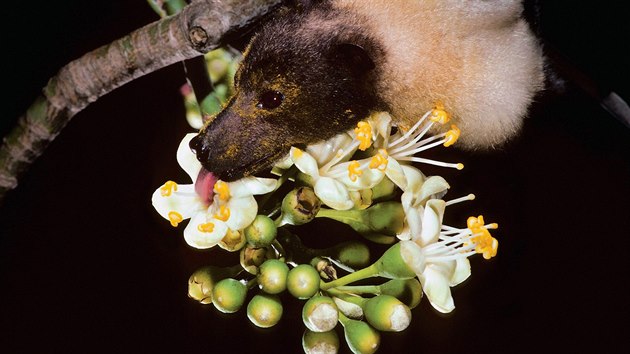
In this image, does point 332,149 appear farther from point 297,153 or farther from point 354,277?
point 354,277

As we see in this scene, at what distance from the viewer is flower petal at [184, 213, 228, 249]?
2.86 ft

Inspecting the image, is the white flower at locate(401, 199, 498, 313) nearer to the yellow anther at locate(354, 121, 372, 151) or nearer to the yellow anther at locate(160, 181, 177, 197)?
the yellow anther at locate(354, 121, 372, 151)

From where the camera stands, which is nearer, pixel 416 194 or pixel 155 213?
pixel 416 194

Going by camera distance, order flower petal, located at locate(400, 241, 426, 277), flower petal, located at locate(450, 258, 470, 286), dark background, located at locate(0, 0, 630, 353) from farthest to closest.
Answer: dark background, located at locate(0, 0, 630, 353) < flower petal, located at locate(450, 258, 470, 286) < flower petal, located at locate(400, 241, 426, 277)

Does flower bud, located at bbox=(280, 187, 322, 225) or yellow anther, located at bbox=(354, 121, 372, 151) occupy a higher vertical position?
yellow anther, located at bbox=(354, 121, 372, 151)

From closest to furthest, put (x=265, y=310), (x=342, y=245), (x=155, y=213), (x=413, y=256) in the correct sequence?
(x=413, y=256) → (x=265, y=310) → (x=342, y=245) → (x=155, y=213)

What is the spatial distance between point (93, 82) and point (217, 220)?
1.66ft

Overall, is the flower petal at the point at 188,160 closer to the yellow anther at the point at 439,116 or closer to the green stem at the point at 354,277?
the green stem at the point at 354,277

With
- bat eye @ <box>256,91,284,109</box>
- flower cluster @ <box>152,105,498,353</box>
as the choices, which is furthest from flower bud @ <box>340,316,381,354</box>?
bat eye @ <box>256,91,284,109</box>

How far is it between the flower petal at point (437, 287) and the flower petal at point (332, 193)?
7.3 inches

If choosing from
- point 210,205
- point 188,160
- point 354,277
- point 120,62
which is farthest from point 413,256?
point 120,62

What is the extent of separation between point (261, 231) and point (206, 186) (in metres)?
0.15

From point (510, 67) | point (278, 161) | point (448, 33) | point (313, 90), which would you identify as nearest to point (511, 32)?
point (510, 67)

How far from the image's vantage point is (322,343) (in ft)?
3.24
